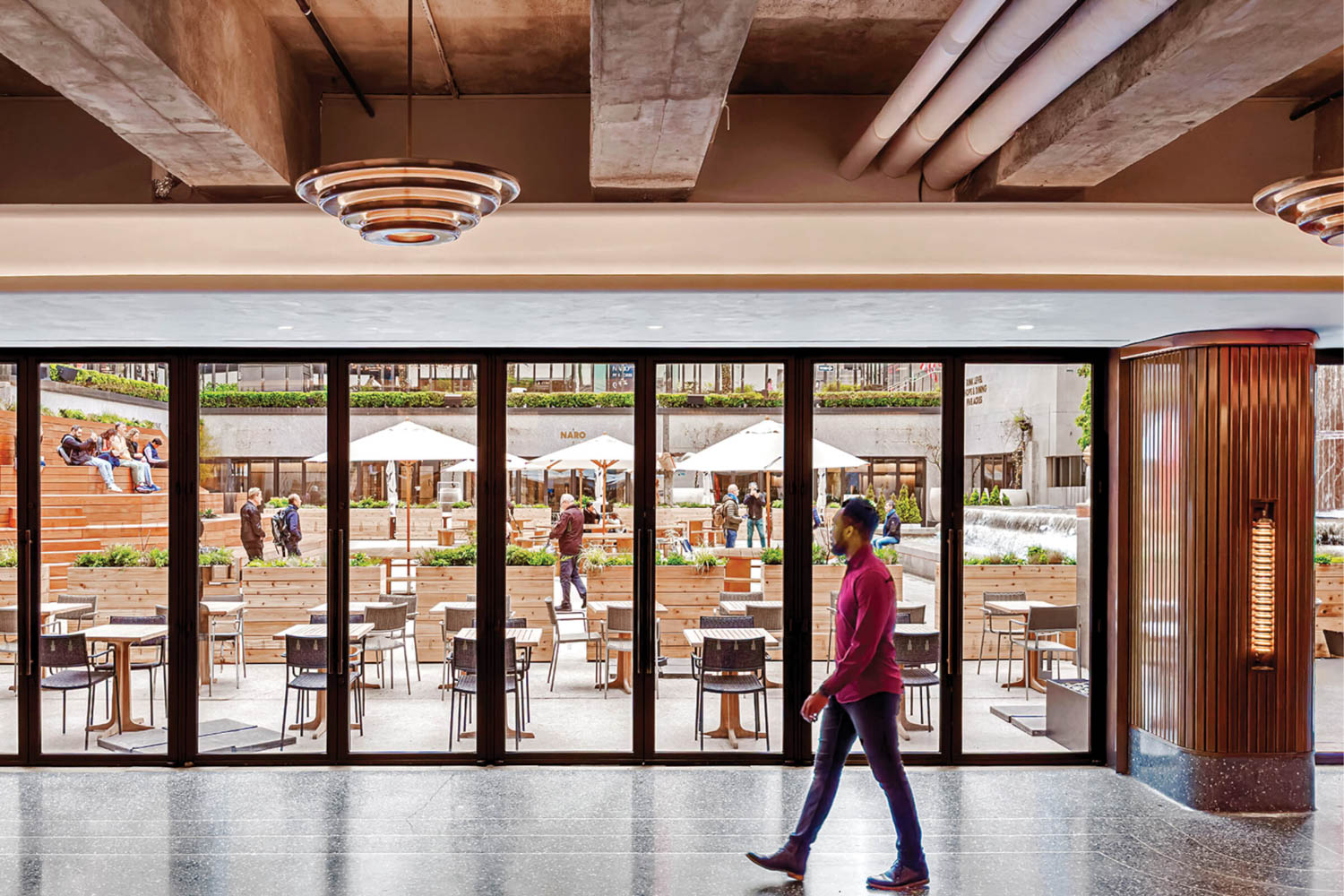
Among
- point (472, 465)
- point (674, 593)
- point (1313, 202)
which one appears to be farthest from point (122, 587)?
point (1313, 202)

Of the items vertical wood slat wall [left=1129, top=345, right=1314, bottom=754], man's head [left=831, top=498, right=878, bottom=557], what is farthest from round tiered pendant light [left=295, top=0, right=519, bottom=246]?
vertical wood slat wall [left=1129, top=345, right=1314, bottom=754]

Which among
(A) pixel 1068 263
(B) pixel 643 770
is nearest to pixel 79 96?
(A) pixel 1068 263

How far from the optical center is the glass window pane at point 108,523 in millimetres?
7105

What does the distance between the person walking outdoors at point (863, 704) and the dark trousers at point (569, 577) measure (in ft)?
9.63

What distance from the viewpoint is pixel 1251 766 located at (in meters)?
6.05

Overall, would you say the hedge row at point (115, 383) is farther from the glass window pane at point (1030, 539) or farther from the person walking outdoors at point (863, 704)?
the glass window pane at point (1030, 539)

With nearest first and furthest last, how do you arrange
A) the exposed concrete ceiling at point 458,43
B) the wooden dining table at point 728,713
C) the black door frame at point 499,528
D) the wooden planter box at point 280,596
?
the exposed concrete ceiling at point 458,43 < the black door frame at point 499,528 < the wooden dining table at point 728,713 < the wooden planter box at point 280,596

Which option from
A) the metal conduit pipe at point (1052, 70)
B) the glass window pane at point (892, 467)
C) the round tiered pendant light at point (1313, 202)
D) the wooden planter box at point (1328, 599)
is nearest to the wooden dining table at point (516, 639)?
the glass window pane at point (892, 467)

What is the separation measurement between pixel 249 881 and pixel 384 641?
8.44 feet

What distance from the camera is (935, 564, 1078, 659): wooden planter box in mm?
7312

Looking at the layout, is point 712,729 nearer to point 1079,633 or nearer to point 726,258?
point 1079,633

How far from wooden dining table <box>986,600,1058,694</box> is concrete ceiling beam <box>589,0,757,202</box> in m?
4.67

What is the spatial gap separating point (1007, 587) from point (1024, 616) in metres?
0.24

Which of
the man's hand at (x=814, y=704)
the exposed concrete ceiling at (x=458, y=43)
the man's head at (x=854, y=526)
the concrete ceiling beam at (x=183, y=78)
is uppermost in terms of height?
the exposed concrete ceiling at (x=458, y=43)
